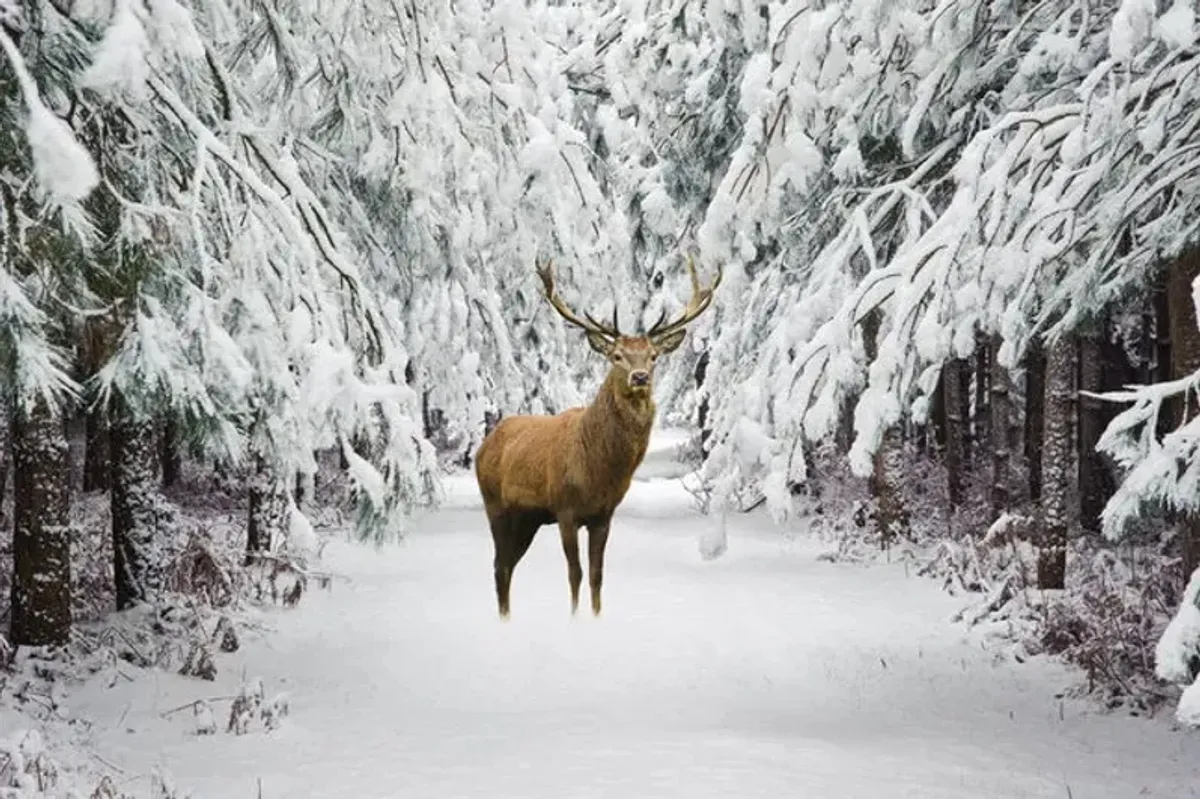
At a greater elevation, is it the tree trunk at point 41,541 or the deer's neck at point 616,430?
the deer's neck at point 616,430

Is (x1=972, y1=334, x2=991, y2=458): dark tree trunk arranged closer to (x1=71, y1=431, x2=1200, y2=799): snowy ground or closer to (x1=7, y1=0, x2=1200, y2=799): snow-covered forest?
(x1=7, y1=0, x2=1200, y2=799): snow-covered forest

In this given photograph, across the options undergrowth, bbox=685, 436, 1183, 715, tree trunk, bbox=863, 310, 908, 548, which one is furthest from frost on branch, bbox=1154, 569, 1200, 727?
tree trunk, bbox=863, 310, 908, 548

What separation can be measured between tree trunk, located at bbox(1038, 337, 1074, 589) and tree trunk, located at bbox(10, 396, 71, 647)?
328 inches

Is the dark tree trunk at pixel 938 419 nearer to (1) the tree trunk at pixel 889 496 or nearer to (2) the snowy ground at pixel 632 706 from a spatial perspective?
(1) the tree trunk at pixel 889 496

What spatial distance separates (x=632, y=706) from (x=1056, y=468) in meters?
5.63

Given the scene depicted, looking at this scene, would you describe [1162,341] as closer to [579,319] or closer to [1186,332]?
[1186,332]

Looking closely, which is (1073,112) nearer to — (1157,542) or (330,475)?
(1157,542)

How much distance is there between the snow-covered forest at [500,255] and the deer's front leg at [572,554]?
68 centimetres

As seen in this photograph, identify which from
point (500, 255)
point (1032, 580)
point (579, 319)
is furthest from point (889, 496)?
point (579, 319)

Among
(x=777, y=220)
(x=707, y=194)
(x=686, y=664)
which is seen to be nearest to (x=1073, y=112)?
(x=777, y=220)

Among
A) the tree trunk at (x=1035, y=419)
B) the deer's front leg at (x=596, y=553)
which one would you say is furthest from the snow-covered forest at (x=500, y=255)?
the tree trunk at (x=1035, y=419)

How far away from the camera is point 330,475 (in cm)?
2380

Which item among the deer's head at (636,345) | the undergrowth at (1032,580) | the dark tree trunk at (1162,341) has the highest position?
the dark tree trunk at (1162,341)

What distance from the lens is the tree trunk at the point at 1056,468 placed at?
11164mm
